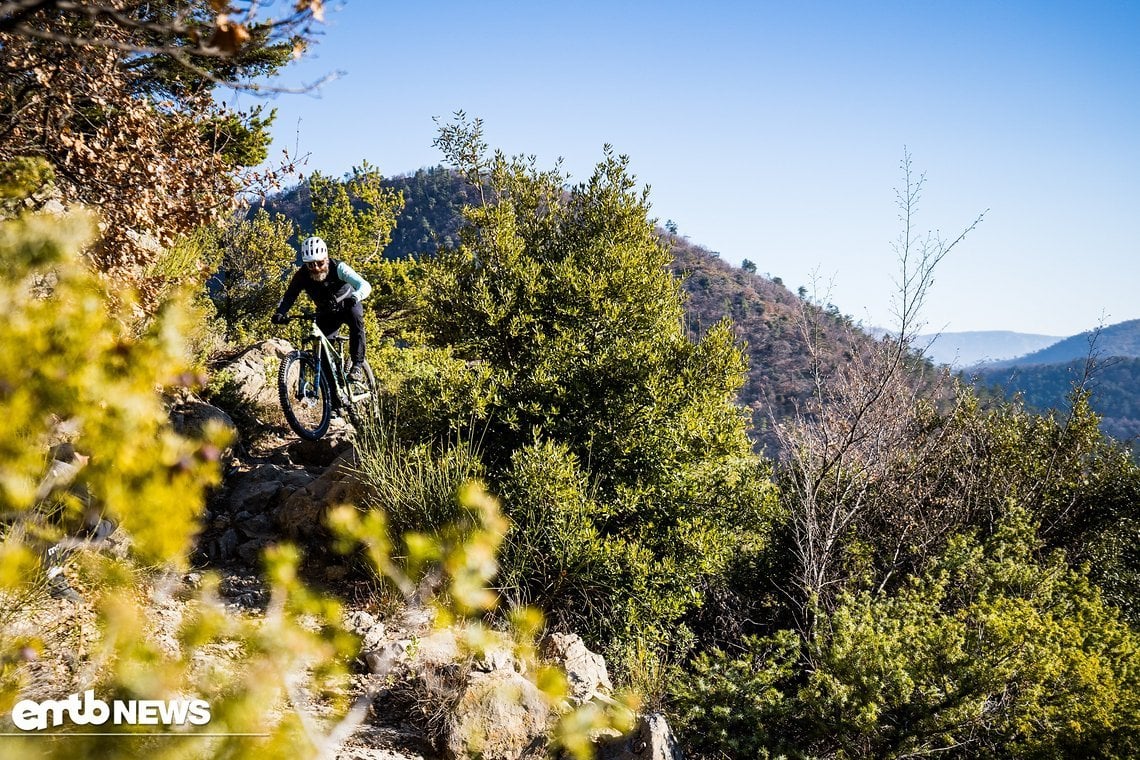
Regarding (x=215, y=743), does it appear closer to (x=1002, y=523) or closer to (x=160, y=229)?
(x=160, y=229)

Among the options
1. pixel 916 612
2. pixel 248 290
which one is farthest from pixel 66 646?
pixel 248 290

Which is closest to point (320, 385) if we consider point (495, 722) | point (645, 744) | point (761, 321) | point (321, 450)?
point (321, 450)

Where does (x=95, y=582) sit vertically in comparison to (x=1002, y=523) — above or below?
above

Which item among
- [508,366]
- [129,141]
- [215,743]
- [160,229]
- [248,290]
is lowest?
[215,743]

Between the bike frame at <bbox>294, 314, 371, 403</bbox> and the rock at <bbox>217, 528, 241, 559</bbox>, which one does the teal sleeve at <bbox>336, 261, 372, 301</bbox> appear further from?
the rock at <bbox>217, 528, 241, 559</bbox>

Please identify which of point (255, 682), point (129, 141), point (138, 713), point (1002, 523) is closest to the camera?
point (138, 713)

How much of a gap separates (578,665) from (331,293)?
4.52 m

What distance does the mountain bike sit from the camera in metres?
6.57

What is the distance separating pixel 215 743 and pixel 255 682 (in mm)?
130

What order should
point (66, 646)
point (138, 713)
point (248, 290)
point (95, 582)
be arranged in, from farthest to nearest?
point (248, 290)
point (95, 582)
point (66, 646)
point (138, 713)

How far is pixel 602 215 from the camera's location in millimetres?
8227

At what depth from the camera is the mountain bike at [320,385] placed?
6566 millimetres

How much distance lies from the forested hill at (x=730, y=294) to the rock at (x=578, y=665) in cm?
3657

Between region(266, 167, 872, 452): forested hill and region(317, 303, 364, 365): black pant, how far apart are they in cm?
3548
